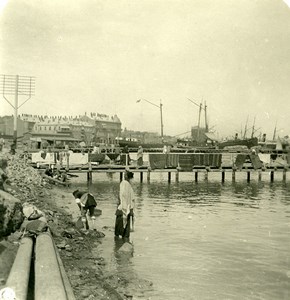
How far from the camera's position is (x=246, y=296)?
8430 millimetres

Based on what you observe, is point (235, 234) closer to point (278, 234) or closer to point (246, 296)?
point (278, 234)

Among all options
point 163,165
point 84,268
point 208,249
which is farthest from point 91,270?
point 163,165

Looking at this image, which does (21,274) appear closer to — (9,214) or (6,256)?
(6,256)

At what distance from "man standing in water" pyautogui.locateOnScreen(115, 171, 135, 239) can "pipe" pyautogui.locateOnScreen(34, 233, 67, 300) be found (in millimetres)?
4334

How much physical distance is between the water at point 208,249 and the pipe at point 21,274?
2548 millimetres

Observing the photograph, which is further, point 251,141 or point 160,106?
point 160,106

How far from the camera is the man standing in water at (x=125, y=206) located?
11.8m

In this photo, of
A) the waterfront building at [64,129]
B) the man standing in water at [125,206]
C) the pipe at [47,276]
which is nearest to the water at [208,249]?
the man standing in water at [125,206]

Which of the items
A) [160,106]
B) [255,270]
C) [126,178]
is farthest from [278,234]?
[160,106]

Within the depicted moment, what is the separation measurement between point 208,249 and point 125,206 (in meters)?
2.81

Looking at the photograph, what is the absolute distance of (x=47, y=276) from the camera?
5652mm

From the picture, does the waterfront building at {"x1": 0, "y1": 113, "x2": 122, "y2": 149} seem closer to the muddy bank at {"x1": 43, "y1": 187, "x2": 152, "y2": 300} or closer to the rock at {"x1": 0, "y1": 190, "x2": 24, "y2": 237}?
the muddy bank at {"x1": 43, "y1": 187, "x2": 152, "y2": 300}

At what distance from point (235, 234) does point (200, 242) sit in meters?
2.10

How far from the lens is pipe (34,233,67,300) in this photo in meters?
5.00
